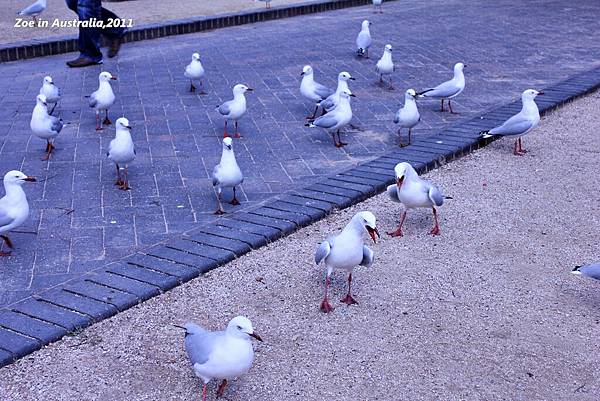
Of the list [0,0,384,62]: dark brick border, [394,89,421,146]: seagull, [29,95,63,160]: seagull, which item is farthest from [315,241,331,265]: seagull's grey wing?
[0,0,384,62]: dark brick border

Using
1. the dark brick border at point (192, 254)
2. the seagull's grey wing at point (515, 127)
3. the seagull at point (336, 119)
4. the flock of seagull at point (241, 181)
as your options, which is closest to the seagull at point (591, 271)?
the flock of seagull at point (241, 181)

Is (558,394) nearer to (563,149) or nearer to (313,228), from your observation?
(313,228)

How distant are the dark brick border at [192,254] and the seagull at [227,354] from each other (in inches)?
36.1

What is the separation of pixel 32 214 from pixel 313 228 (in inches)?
78.8

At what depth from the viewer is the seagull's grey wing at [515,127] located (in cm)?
667

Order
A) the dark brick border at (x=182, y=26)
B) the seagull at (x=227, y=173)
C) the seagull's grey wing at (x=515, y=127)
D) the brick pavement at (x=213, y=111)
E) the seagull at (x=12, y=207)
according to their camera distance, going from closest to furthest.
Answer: the seagull at (x=12, y=207), the brick pavement at (x=213, y=111), the seagull at (x=227, y=173), the seagull's grey wing at (x=515, y=127), the dark brick border at (x=182, y=26)

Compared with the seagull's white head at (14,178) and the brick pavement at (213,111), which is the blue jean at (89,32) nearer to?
the brick pavement at (213,111)

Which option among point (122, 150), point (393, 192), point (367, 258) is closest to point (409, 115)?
point (393, 192)

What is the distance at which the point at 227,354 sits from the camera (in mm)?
3256

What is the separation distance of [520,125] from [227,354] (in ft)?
14.2

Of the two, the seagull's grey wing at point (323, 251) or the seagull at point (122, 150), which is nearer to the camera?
the seagull's grey wing at point (323, 251)

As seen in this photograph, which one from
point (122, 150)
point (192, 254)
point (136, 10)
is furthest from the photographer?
point (136, 10)

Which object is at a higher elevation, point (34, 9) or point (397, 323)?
point (34, 9)

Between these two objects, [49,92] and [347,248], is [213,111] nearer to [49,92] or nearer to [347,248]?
[49,92]
